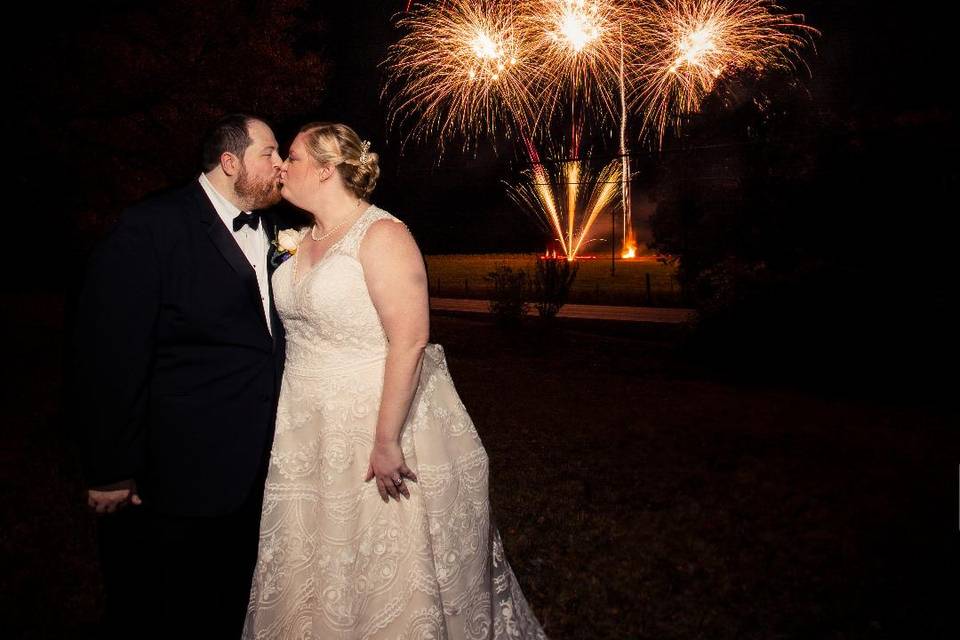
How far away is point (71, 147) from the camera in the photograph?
798cm

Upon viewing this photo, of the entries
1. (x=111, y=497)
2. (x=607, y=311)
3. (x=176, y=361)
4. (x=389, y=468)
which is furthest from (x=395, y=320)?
(x=607, y=311)

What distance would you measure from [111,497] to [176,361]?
1.73 ft

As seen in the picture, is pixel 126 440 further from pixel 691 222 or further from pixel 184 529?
pixel 691 222

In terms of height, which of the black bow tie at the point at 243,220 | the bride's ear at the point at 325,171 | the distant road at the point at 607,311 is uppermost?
the bride's ear at the point at 325,171

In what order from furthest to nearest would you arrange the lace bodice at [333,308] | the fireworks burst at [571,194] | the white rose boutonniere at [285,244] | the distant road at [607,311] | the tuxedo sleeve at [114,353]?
the fireworks burst at [571,194], the distant road at [607,311], the white rose boutonniere at [285,244], the lace bodice at [333,308], the tuxedo sleeve at [114,353]

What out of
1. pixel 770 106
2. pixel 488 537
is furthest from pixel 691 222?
pixel 488 537

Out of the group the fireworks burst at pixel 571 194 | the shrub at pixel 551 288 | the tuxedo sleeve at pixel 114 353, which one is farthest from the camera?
the fireworks burst at pixel 571 194

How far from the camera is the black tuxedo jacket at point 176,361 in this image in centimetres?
228

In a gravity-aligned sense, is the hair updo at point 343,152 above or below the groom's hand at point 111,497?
above

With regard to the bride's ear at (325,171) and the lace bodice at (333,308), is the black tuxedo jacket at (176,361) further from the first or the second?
the bride's ear at (325,171)

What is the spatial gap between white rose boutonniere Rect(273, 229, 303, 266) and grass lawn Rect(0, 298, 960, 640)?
2.50m

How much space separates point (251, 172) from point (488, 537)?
6.18ft

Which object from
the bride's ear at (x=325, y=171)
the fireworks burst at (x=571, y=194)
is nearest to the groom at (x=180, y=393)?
the bride's ear at (x=325, y=171)

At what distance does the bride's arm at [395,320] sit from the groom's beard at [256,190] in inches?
21.8
